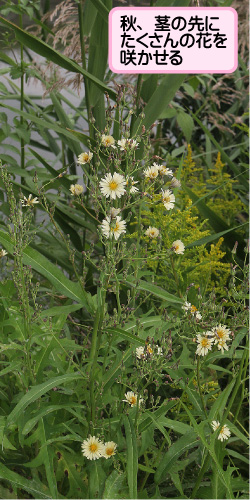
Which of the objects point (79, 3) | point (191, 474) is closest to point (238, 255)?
point (191, 474)

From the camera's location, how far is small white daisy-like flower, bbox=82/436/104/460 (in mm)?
777

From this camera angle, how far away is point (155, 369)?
0.74m

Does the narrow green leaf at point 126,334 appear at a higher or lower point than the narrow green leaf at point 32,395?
higher

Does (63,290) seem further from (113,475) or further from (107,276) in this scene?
(113,475)

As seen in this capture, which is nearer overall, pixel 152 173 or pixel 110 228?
pixel 110 228

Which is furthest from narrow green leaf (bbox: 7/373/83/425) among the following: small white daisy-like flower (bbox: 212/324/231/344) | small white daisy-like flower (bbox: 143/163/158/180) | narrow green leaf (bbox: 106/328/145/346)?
small white daisy-like flower (bbox: 143/163/158/180)

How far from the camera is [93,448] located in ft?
2.57

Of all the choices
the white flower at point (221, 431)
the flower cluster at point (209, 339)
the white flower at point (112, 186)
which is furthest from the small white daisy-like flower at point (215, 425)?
the white flower at point (112, 186)

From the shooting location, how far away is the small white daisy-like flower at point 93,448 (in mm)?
777

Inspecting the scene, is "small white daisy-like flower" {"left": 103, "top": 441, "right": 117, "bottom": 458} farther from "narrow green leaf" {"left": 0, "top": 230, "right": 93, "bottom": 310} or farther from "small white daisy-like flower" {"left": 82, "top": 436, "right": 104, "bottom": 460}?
"narrow green leaf" {"left": 0, "top": 230, "right": 93, "bottom": 310}

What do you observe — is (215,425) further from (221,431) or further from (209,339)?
(209,339)

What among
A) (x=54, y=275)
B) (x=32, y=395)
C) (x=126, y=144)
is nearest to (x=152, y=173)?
(x=126, y=144)

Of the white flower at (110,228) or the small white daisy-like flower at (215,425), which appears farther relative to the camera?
the small white daisy-like flower at (215,425)

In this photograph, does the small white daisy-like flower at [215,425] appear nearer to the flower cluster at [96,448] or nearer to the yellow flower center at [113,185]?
the flower cluster at [96,448]
